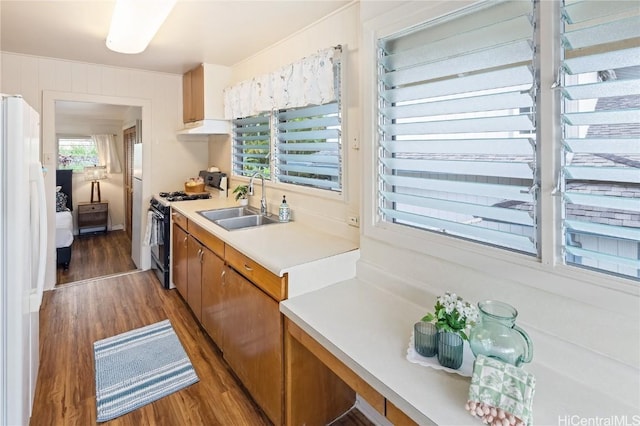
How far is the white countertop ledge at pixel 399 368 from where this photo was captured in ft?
3.03

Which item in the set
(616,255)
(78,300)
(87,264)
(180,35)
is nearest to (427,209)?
(616,255)

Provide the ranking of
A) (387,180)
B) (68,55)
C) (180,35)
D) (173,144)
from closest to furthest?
(387,180), (180,35), (68,55), (173,144)

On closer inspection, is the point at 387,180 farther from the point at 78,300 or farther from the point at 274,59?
the point at 78,300

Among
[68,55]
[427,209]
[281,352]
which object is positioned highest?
[68,55]

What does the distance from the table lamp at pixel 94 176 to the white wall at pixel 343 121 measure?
199 inches

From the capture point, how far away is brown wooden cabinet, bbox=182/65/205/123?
3516 millimetres

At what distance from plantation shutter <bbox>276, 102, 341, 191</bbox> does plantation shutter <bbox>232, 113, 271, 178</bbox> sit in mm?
262

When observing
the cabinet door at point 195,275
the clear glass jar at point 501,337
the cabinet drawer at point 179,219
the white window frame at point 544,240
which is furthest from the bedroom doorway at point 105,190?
the clear glass jar at point 501,337

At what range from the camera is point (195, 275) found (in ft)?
9.02

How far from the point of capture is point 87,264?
4.38 m

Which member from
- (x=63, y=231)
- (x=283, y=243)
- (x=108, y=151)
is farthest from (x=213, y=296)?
(x=108, y=151)

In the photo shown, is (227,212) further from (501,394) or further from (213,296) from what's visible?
(501,394)

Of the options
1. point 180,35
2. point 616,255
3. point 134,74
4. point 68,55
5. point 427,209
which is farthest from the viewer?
point 134,74

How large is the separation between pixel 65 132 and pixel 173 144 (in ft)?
12.1
